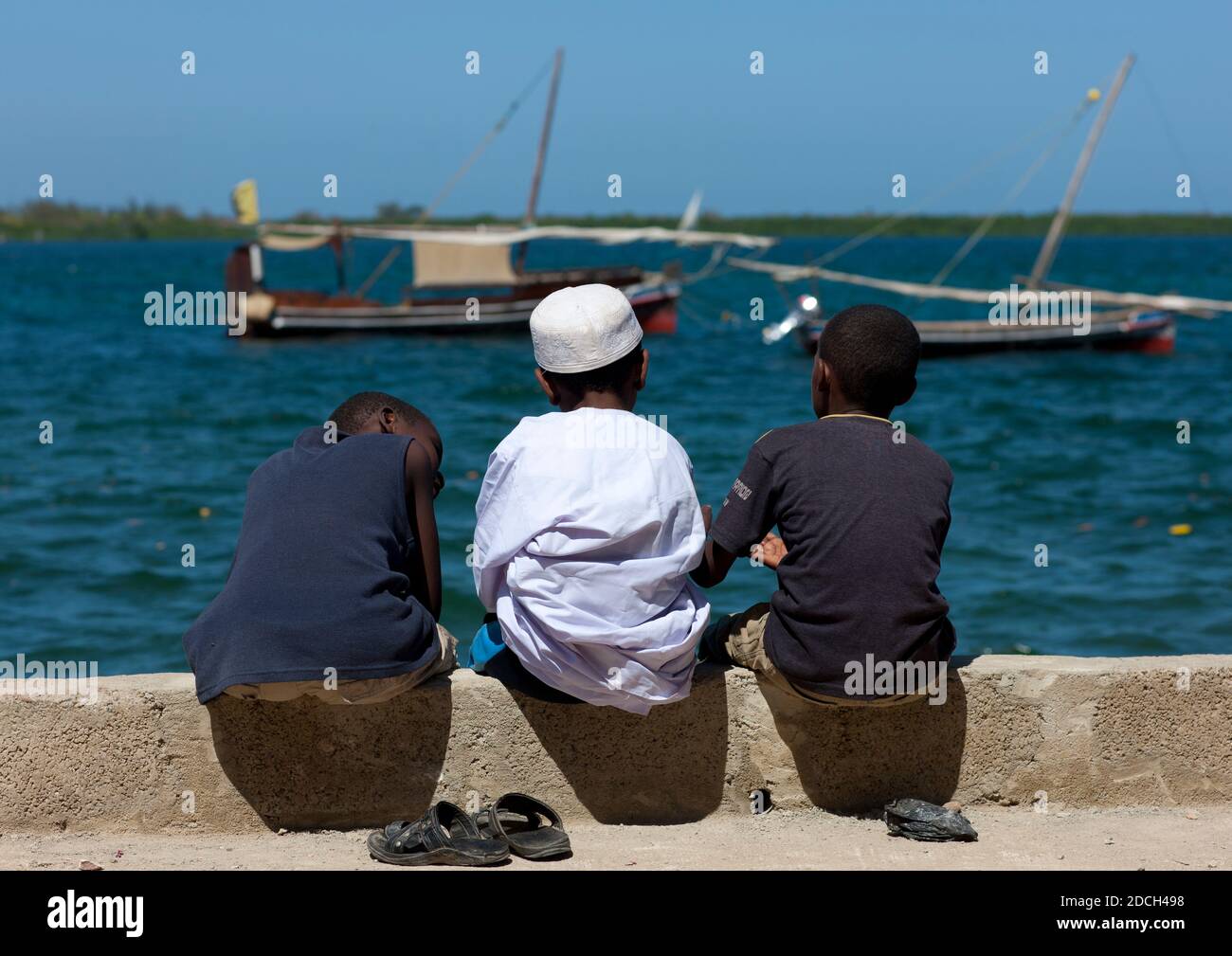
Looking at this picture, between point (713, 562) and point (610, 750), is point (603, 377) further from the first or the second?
point (610, 750)

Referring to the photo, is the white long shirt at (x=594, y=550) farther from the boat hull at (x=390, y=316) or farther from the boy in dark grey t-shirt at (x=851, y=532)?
the boat hull at (x=390, y=316)

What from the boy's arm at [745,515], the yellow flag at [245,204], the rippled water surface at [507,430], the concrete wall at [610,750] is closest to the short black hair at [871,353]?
the boy's arm at [745,515]

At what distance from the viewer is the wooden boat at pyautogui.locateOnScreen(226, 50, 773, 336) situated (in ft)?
118

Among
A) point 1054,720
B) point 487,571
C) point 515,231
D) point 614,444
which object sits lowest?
point 1054,720

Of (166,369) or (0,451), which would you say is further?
(166,369)

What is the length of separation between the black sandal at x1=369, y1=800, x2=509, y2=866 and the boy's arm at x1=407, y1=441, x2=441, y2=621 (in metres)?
0.57

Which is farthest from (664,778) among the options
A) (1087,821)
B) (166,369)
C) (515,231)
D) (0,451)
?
(515,231)

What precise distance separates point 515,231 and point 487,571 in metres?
35.7

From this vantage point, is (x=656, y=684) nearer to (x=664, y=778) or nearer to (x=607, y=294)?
(x=664, y=778)

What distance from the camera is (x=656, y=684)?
11.7 feet

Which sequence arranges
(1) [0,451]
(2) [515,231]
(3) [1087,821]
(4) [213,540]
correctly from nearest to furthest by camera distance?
(3) [1087,821], (4) [213,540], (1) [0,451], (2) [515,231]

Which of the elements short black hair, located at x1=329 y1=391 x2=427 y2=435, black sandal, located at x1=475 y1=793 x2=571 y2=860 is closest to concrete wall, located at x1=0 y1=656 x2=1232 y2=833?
black sandal, located at x1=475 y1=793 x2=571 y2=860

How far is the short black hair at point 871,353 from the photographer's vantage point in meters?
3.63

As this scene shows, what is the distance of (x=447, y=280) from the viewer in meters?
38.7
